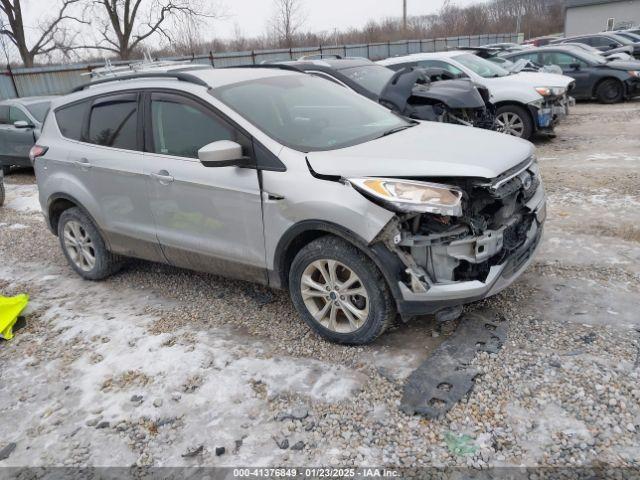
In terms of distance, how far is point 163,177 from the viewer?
13.1ft

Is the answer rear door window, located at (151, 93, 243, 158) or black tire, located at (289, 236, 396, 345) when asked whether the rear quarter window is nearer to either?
rear door window, located at (151, 93, 243, 158)

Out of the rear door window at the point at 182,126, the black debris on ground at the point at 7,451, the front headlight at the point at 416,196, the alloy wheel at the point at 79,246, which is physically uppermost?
the rear door window at the point at 182,126

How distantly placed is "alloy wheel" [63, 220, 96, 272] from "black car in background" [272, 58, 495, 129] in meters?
3.54

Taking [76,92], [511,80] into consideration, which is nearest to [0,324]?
[76,92]

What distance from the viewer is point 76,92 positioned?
4930mm

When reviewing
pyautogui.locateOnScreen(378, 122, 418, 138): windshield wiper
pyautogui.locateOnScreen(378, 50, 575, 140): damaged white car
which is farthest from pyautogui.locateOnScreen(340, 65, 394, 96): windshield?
pyautogui.locateOnScreen(378, 122, 418, 138): windshield wiper

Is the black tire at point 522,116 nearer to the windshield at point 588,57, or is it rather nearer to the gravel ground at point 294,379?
the gravel ground at point 294,379

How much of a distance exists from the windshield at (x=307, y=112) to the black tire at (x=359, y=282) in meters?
0.68

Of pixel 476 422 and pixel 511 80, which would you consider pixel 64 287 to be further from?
pixel 511 80

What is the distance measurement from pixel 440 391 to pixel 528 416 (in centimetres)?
48

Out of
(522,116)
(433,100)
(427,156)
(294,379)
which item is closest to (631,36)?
(522,116)

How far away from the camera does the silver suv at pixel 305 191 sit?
10.3 feet

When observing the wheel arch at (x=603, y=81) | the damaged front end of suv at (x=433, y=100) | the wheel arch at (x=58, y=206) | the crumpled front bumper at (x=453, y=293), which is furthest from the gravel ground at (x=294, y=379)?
the wheel arch at (x=603, y=81)

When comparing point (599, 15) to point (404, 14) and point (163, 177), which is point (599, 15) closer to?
point (404, 14)
